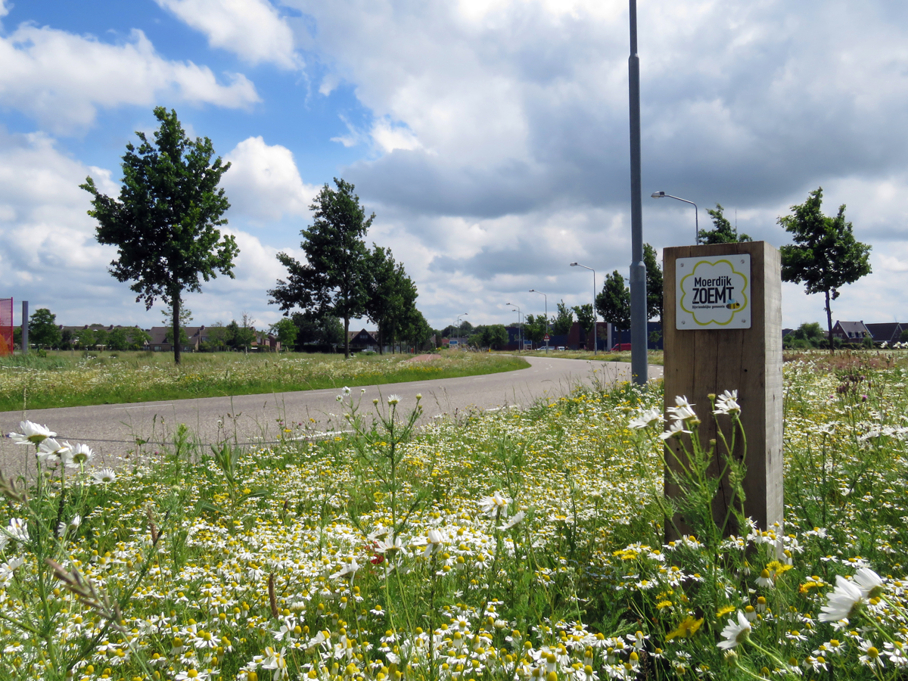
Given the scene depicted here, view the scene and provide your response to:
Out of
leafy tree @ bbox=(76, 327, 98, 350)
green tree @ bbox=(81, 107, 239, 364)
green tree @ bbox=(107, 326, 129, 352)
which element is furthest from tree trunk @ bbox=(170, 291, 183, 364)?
leafy tree @ bbox=(76, 327, 98, 350)

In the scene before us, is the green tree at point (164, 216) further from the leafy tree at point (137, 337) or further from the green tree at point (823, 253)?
the leafy tree at point (137, 337)

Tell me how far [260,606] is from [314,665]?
2.15ft

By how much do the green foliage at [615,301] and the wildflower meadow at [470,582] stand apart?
146 feet

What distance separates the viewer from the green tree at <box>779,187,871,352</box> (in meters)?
24.3

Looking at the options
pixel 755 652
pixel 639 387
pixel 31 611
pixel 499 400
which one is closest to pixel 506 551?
pixel 755 652

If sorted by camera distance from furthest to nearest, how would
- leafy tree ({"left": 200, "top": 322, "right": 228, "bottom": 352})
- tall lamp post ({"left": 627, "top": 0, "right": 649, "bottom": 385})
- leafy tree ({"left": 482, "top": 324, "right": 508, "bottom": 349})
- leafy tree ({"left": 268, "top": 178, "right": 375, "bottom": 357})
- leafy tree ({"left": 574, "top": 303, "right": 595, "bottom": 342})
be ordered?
leafy tree ({"left": 482, "top": 324, "right": 508, "bottom": 349}), leafy tree ({"left": 200, "top": 322, "right": 228, "bottom": 352}), leafy tree ({"left": 574, "top": 303, "right": 595, "bottom": 342}), leafy tree ({"left": 268, "top": 178, "right": 375, "bottom": 357}), tall lamp post ({"left": 627, "top": 0, "right": 649, "bottom": 385})

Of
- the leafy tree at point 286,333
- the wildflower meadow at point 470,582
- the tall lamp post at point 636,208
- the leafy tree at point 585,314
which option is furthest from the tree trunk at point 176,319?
the leafy tree at point 286,333

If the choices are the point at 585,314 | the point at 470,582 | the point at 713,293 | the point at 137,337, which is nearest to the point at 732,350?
the point at 713,293

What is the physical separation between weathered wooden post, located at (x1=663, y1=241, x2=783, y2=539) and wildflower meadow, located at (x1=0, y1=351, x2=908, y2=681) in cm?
10

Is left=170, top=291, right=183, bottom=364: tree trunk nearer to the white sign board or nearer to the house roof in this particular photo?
the white sign board

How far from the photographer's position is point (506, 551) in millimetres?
2492

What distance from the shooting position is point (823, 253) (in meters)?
24.6

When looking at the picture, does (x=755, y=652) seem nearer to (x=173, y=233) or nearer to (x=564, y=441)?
(x=564, y=441)

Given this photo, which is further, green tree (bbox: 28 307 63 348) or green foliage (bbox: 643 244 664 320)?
green tree (bbox: 28 307 63 348)
